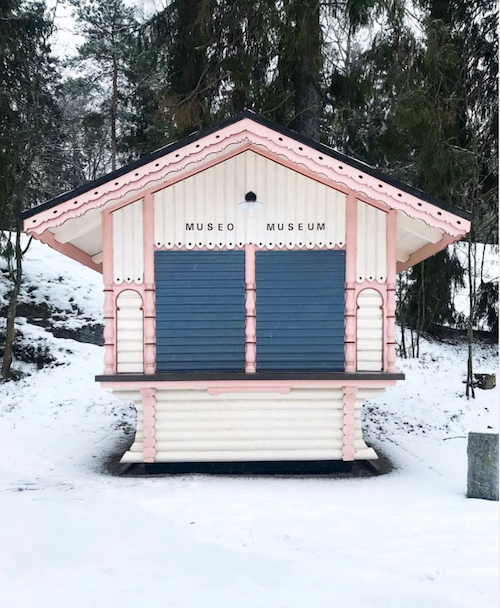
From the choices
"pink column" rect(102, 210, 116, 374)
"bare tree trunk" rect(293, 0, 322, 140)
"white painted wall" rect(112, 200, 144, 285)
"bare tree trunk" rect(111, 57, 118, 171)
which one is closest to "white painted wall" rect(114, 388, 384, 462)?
"pink column" rect(102, 210, 116, 374)

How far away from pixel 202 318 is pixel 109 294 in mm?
1191

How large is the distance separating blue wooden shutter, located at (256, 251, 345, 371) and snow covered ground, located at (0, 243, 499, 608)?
5.02 ft

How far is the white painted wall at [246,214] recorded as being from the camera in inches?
262

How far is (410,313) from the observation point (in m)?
14.4

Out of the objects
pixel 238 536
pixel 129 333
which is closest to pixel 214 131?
pixel 129 333

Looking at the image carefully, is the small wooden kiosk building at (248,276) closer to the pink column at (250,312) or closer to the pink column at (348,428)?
the pink column at (250,312)

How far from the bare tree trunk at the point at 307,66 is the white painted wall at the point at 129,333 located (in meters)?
5.36

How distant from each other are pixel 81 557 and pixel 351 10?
9053mm

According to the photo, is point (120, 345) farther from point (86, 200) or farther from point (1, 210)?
point (1, 210)

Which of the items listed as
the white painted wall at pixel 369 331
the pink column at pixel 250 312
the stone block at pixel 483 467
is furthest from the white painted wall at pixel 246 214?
the stone block at pixel 483 467

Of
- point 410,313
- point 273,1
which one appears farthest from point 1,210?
point 410,313

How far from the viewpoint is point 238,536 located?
15.3ft

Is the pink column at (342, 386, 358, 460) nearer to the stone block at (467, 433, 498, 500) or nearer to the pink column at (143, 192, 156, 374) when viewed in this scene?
the stone block at (467, 433, 498, 500)

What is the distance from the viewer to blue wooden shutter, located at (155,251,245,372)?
6633 millimetres
